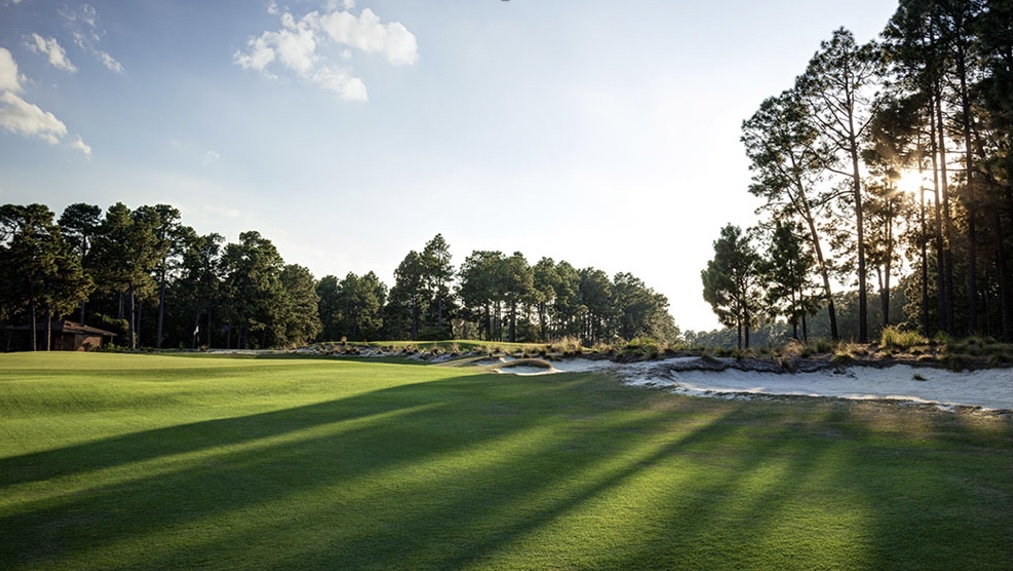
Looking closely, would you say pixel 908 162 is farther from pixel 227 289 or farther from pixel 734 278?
pixel 227 289

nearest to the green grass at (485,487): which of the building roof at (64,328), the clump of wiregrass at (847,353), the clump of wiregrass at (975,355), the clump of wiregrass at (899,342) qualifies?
the clump of wiregrass at (975,355)

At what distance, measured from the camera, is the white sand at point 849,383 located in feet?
34.4

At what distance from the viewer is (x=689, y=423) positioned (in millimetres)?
7660

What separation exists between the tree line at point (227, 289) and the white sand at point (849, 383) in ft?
145

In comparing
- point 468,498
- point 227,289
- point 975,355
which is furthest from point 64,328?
point 975,355

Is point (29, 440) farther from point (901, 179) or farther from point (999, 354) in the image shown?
point (901, 179)

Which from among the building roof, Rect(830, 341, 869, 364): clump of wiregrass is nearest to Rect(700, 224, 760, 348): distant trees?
Rect(830, 341, 869, 364): clump of wiregrass

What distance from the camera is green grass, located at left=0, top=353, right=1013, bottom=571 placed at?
9.75ft

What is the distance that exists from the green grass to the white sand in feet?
9.27

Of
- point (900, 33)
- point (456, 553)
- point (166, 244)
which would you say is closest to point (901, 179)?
point (900, 33)

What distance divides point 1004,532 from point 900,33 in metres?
24.1

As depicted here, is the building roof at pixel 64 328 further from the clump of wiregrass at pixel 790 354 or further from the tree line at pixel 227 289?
the clump of wiregrass at pixel 790 354

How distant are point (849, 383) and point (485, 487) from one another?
13.0 meters

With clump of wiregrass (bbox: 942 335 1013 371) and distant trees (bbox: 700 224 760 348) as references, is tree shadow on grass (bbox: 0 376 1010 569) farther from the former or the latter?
distant trees (bbox: 700 224 760 348)
